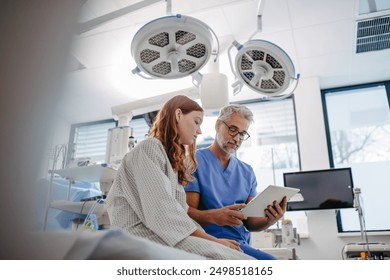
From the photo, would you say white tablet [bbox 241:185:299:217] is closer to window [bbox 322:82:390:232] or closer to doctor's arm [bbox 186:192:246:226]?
doctor's arm [bbox 186:192:246:226]

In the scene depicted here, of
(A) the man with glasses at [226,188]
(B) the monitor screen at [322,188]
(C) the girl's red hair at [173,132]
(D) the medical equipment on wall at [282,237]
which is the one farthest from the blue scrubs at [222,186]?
(B) the monitor screen at [322,188]

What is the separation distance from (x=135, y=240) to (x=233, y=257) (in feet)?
1.76

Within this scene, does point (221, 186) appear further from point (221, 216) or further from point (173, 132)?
point (173, 132)

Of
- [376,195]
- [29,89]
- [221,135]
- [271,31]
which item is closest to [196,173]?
[221,135]

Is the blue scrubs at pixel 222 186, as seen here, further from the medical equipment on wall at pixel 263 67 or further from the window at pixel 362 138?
the window at pixel 362 138

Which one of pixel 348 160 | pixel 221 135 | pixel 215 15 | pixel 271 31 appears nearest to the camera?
pixel 221 135

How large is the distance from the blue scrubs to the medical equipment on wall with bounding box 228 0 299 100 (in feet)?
1.16

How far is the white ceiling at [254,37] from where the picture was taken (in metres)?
2.20

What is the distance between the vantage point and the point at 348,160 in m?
2.87

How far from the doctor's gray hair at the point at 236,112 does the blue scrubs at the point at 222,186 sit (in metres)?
0.19

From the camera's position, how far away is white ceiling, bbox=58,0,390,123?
7.23ft

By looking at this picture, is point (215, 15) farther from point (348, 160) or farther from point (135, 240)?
point (135, 240)

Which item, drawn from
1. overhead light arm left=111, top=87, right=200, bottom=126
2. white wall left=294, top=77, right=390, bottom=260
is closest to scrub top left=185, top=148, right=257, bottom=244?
overhead light arm left=111, top=87, right=200, bottom=126
